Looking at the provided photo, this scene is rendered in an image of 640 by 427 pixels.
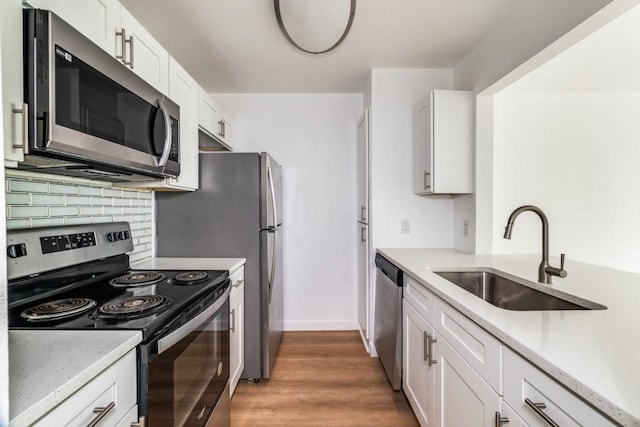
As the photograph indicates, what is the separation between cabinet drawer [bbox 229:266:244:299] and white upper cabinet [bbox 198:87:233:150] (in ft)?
3.35

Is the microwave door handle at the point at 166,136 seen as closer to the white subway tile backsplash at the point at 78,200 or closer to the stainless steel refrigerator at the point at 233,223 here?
the white subway tile backsplash at the point at 78,200

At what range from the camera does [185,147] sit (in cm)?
186

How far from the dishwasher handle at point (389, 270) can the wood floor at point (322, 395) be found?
2.51 ft

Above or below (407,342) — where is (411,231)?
above

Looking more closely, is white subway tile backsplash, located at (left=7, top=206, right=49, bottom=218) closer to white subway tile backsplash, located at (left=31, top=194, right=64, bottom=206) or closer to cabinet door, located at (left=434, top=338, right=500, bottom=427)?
white subway tile backsplash, located at (left=31, top=194, right=64, bottom=206)

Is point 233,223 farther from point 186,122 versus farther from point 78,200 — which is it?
point 78,200

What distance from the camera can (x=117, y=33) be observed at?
1.25m

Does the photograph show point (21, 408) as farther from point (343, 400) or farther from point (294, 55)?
point (294, 55)

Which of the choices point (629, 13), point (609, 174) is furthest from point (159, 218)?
point (609, 174)

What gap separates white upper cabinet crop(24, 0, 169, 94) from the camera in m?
1.01

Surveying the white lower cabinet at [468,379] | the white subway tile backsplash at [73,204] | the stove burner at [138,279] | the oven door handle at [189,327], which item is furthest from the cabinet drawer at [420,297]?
the white subway tile backsplash at [73,204]

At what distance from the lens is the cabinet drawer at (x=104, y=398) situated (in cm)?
66

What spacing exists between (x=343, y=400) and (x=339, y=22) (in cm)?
226

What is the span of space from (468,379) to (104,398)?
1130mm
